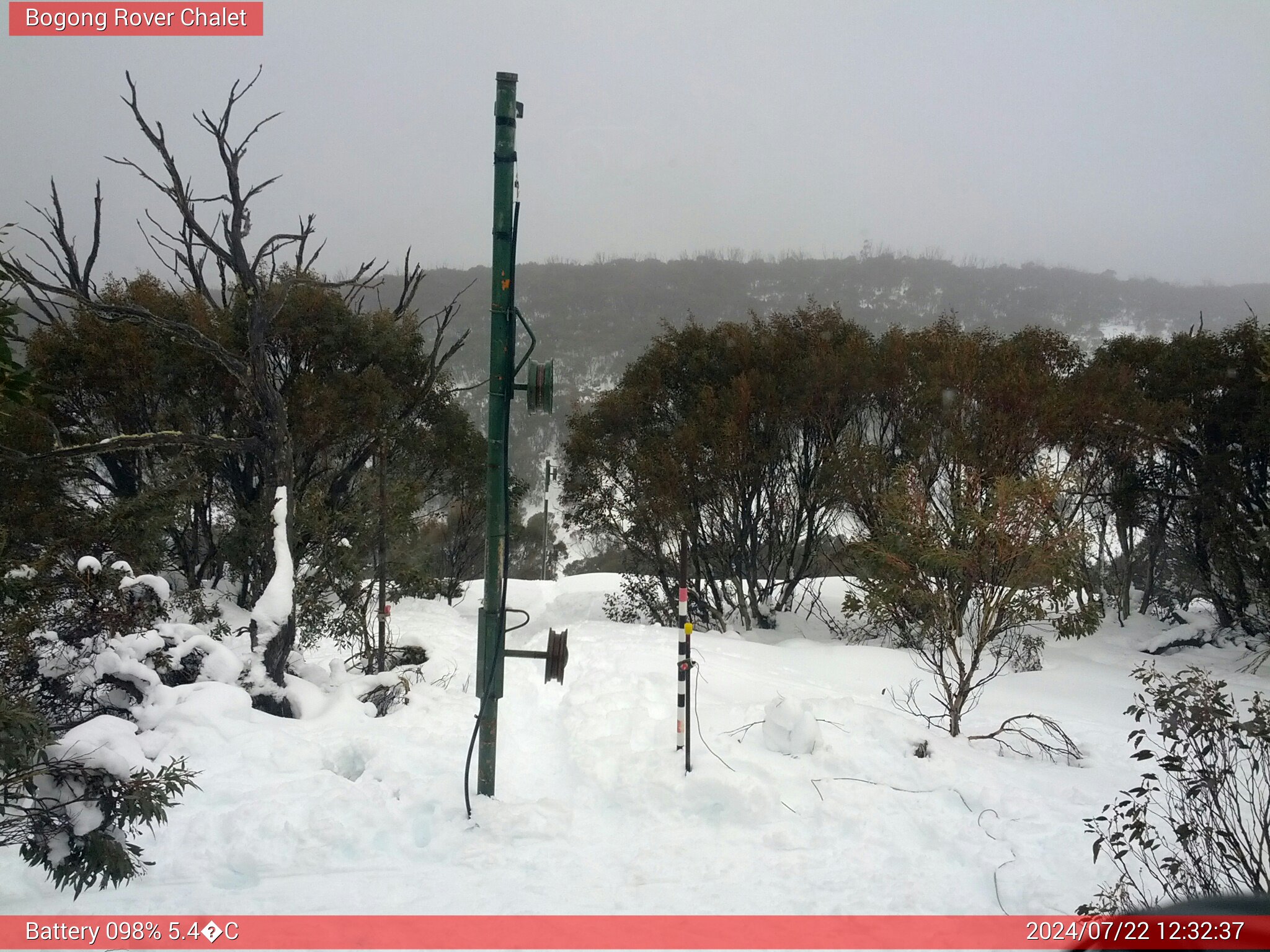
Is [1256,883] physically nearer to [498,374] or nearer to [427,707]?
[498,374]

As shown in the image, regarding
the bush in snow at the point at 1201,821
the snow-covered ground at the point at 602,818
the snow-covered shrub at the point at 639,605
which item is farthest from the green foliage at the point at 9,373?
the snow-covered shrub at the point at 639,605

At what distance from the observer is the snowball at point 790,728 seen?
577cm

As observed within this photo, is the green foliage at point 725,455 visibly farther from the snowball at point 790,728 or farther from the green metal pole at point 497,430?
the green metal pole at point 497,430

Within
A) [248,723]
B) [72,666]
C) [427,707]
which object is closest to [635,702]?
[427,707]

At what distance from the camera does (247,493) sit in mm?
14211

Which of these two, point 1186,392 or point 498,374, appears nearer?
point 498,374

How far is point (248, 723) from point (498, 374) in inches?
129

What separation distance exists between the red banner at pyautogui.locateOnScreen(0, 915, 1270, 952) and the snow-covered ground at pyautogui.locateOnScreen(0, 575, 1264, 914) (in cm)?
10

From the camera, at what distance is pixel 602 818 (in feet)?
16.2

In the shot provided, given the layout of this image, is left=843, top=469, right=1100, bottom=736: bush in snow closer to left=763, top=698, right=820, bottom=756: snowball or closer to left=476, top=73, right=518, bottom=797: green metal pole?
left=763, top=698, right=820, bottom=756: snowball

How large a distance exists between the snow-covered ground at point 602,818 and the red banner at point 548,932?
0.32 feet

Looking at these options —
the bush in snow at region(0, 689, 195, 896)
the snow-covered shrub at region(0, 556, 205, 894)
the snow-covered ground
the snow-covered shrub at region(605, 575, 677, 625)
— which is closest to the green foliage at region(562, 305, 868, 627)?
the snow-covered shrub at region(605, 575, 677, 625)

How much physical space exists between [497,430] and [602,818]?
9.11 ft

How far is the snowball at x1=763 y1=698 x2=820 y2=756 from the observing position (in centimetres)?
577
